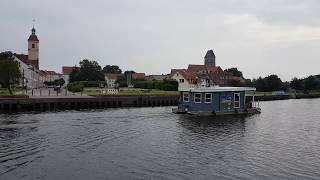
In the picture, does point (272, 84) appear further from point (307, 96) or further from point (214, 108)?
point (214, 108)

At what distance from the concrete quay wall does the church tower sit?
10133 cm

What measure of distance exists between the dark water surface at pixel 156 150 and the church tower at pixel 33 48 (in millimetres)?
135404

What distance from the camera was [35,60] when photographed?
615 ft

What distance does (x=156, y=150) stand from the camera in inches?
1318

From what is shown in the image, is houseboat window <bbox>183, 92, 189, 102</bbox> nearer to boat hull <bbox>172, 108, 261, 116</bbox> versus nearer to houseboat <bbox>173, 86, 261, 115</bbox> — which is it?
houseboat <bbox>173, 86, 261, 115</bbox>

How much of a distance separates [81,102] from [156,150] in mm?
49702

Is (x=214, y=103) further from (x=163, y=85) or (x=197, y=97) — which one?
(x=163, y=85)

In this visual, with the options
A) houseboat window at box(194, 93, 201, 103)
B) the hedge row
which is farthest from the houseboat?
the hedge row

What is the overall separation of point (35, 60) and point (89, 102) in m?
112

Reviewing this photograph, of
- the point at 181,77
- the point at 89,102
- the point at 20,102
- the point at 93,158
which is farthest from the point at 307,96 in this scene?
the point at 93,158

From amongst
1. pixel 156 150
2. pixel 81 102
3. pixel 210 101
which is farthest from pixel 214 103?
pixel 156 150

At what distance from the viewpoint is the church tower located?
181m

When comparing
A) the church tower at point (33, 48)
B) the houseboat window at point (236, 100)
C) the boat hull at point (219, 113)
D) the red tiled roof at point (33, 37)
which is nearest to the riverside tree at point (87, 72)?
the church tower at point (33, 48)

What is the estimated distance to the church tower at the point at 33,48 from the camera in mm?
181375
